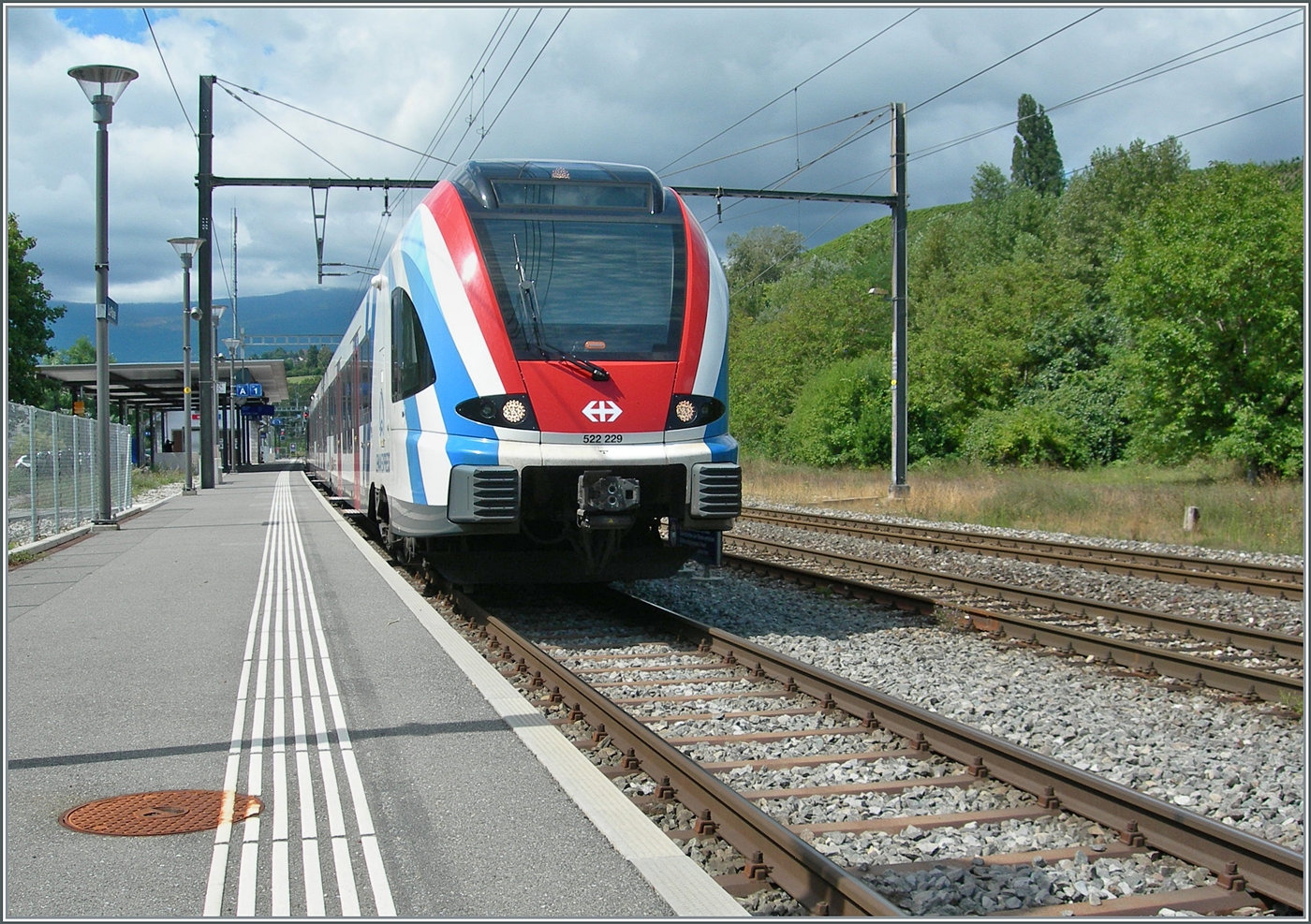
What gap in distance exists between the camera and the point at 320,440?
94.7 feet

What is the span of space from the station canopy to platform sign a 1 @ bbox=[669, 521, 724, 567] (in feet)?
108

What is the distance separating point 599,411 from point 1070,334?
42.3 meters

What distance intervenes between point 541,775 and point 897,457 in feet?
69.2

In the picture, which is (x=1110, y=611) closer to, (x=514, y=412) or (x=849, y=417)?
(x=514, y=412)

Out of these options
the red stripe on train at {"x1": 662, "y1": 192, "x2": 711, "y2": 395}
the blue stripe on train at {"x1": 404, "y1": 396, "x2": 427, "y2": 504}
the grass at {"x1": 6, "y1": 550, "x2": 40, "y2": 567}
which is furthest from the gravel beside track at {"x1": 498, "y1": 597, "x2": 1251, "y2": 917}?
the grass at {"x1": 6, "y1": 550, "x2": 40, "y2": 567}

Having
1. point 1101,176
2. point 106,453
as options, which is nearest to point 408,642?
point 106,453

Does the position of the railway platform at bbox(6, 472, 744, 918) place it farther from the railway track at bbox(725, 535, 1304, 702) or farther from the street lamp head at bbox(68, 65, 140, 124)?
the street lamp head at bbox(68, 65, 140, 124)

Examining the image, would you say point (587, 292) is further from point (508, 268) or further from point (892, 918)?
point (892, 918)

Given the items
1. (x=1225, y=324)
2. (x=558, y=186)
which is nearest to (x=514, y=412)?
(x=558, y=186)

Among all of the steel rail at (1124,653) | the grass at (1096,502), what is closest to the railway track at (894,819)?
the steel rail at (1124,653)

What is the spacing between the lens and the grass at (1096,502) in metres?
17.5

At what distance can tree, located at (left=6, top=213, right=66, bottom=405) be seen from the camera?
179ft

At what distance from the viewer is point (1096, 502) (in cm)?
2197

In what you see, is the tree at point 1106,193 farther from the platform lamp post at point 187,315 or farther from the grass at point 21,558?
the grass at point 21,558
